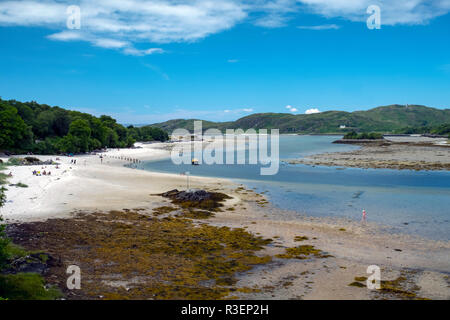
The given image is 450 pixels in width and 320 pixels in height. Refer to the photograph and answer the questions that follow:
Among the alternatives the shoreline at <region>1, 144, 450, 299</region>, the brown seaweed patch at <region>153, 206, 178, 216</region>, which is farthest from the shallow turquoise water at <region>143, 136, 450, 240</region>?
the brown seaweed patch at <region>153, 206, 178, 216</region>

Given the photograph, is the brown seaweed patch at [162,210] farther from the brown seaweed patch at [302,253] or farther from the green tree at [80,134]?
the green tree at [80,134]

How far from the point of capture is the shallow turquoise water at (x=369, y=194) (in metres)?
31.3

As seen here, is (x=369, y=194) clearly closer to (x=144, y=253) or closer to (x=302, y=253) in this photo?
(x=302, y=253)

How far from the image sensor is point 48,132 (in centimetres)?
9831

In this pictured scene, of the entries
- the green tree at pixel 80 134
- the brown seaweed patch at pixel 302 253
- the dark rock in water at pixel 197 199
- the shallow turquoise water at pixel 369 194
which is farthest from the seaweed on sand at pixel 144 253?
the green tree at pixel 80 134

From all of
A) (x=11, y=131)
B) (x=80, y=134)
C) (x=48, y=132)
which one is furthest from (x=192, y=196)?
(x=48, y=132)

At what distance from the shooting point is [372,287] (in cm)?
1642

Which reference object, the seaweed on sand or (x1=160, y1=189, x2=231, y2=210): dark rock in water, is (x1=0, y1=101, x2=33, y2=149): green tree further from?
the seaweed on sand

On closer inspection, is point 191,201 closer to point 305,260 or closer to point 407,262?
point 305,260

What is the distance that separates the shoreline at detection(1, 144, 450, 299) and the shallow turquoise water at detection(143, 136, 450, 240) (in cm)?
328

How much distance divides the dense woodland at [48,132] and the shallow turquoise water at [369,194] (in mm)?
41898
